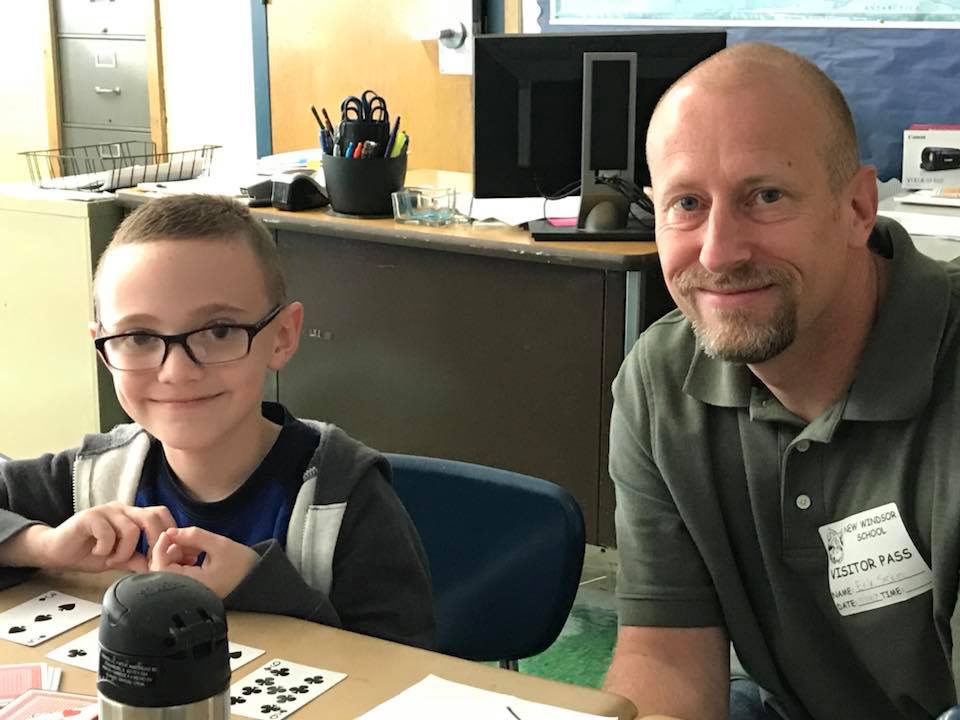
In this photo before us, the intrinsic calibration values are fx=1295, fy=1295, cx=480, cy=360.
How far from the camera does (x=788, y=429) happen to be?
141 cm

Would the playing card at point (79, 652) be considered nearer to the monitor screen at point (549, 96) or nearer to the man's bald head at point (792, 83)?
the man's bald head at point (792, 83)

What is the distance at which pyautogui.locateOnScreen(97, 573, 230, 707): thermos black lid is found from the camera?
65cm

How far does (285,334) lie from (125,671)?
760 millimetres

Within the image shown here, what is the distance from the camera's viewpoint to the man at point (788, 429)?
4.41 feet

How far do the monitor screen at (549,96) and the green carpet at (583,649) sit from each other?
3.23 feet

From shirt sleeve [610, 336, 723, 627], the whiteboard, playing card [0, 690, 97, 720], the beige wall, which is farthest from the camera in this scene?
the beige wall

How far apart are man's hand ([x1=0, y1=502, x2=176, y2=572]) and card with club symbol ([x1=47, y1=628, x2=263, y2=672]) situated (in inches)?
3.7

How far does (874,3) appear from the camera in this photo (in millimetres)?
3846

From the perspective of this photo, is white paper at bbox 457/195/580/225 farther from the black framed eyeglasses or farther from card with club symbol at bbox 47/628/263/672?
card with club symbol at bbox 47/628/263/672

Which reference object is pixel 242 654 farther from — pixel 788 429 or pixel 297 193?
pixel 297 193

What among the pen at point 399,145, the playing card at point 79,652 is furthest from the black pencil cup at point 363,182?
the playing card at point 79,652

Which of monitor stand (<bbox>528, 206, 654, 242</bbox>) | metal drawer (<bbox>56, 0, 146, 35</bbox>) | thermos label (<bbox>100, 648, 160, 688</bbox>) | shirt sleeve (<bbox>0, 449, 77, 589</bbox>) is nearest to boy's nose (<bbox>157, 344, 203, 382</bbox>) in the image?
shirt sleeve (<bbox>0, 449, 77, 589</bbox>)

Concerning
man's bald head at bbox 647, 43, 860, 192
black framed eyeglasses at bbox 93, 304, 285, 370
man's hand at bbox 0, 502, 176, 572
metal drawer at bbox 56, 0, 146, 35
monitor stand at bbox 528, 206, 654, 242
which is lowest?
man's hand at bbox 0, 502, 176, 572

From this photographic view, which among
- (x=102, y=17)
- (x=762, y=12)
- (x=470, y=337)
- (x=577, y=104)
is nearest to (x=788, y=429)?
(x=470, y=337)
